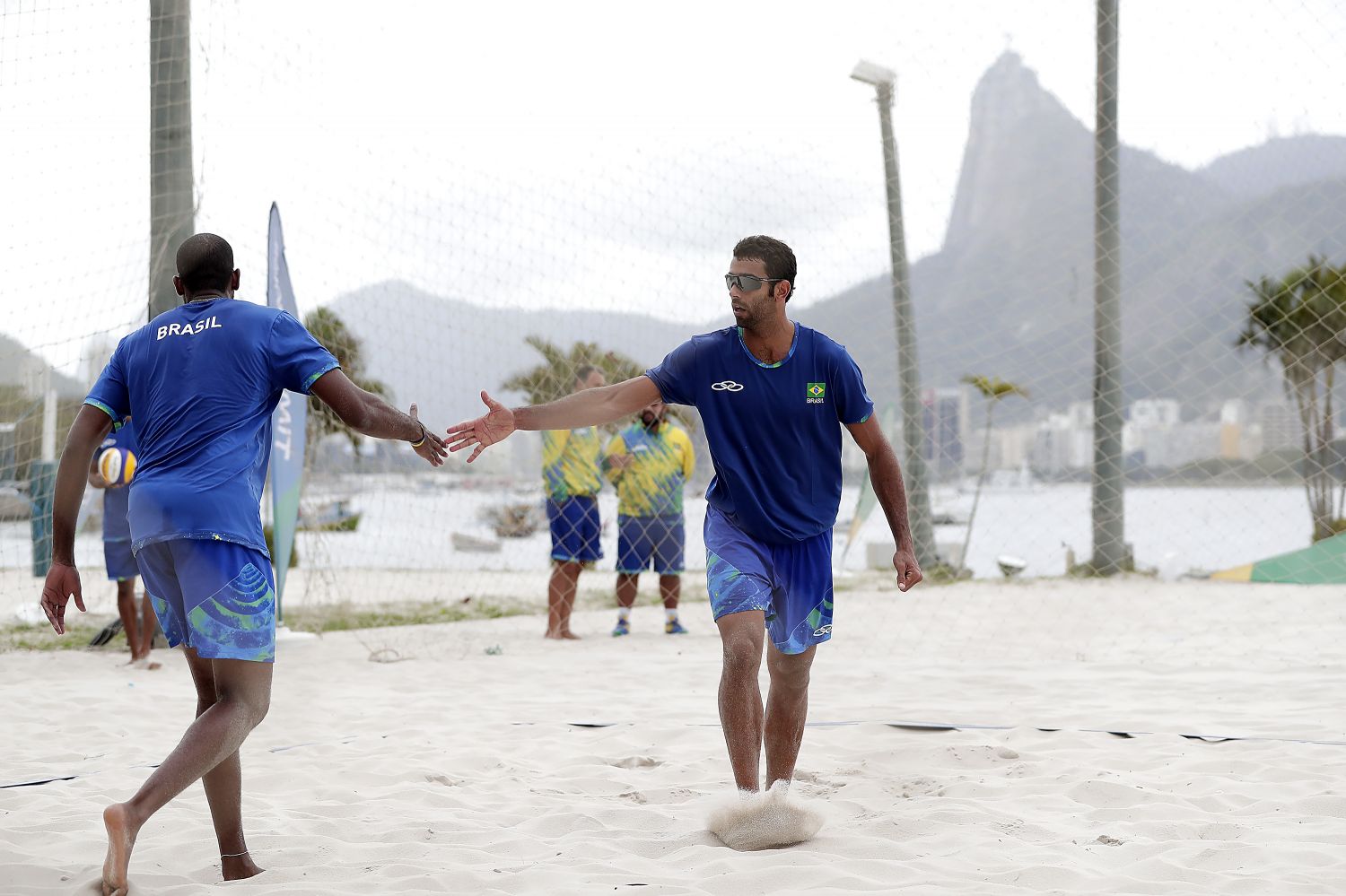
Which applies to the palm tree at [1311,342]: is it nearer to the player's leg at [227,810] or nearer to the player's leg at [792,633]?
the player's leg at [792,633]

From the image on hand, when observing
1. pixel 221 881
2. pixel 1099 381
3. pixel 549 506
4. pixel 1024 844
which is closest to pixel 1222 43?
pixel 1099 381

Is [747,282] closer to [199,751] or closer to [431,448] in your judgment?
[431,448]

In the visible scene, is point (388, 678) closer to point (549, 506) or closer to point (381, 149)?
point (549, 506)

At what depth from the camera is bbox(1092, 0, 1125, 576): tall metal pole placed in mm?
8766

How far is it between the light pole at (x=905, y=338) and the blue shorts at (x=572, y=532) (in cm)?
273

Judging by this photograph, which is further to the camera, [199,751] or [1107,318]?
[1107,318]

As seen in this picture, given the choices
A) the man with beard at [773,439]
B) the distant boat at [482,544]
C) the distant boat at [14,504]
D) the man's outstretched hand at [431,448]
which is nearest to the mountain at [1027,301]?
the distant boat at [14,504]

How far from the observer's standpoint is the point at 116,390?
8.59 feet

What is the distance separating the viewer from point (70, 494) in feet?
8.39

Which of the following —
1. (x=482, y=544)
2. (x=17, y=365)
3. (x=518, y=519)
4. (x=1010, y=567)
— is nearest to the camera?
(x=17, y=365)

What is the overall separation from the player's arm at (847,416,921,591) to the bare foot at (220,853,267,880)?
1.77 metres

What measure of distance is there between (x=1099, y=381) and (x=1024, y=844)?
7130mm

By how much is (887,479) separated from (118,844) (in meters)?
2.05

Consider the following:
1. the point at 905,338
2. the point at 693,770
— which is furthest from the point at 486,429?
the point at 905,338
